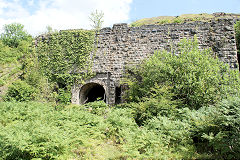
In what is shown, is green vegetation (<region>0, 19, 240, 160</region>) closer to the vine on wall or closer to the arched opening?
the vine on wall

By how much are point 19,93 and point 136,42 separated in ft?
25.7

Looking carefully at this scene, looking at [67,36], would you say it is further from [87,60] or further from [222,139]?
[222,139]

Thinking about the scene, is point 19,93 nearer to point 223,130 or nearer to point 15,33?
point 223,130

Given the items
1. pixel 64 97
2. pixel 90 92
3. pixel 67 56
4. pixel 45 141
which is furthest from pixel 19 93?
pixel 45 141

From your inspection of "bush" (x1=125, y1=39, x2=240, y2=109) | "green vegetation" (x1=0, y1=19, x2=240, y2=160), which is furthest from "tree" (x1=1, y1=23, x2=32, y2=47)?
"bush" (x1=125, y1=39, x2=240, y2=109)

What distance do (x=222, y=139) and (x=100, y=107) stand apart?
6.51m

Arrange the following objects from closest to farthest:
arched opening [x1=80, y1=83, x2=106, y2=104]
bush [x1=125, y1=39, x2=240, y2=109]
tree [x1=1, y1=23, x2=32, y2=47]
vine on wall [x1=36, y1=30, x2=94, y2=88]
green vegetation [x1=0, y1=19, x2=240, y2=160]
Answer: green vegetation [x1=0, y1=19, x2=240, y2=160] → bush [x1=125, y1=39, x2=240, y2=109] → vine on wall [x1=36, y1=30, x2=94, y2=88] → arched opening [x1=80, y1=83, x2=106, y2=104] → tree [x1=1, y1=23, x2=32, y2=47]

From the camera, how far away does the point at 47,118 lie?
7.66m

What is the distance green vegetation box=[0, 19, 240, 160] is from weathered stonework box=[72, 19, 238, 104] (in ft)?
2.34

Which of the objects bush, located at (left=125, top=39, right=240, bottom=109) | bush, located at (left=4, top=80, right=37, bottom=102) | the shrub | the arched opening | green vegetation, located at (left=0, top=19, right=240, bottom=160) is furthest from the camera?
the arched opening

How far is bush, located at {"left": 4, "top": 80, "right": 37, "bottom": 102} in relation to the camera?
446 inches

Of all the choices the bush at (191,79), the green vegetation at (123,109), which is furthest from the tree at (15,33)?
the bush at (191,79)

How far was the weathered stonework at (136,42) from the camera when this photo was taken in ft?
38.1

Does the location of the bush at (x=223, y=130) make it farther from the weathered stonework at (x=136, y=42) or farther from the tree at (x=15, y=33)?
the tree at (x=15, y=33)
